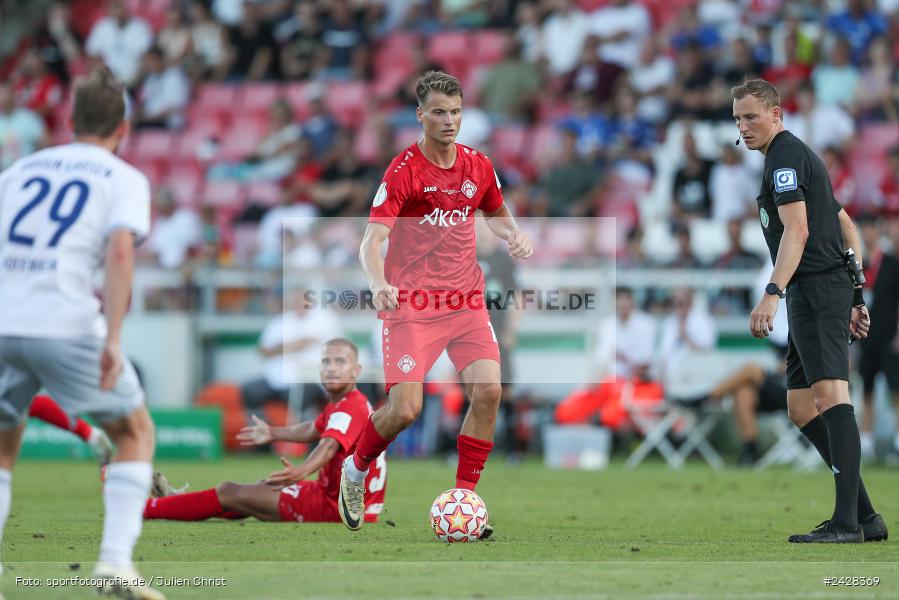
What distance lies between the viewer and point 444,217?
8141 mm

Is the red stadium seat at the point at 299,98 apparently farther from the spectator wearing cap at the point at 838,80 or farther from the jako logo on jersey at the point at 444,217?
the jako logo on jersey at the point at 444,217

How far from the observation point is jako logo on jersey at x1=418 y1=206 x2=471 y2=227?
810cm

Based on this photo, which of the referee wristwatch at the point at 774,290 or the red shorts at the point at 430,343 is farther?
the red shorts at the point at 430,343

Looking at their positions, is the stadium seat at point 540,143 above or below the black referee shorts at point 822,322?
above

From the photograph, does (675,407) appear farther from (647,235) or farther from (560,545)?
(560,545)

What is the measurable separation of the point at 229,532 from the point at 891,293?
9789 mm

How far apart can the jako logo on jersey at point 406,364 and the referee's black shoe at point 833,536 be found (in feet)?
7.88

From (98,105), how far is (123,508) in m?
1.63

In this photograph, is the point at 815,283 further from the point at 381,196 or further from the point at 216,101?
the point at 216,101

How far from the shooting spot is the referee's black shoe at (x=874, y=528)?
7.73 m

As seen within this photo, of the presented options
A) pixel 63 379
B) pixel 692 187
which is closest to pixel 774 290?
pixel 63 379

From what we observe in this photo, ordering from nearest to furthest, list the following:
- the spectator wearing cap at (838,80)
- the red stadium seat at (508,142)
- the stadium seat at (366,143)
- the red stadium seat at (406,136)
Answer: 1. the spectator wearing cap at (838,80)
2. the red stadium seat at (406,136)
3. the red stadium seat at (508,142)
4. the stadium seat at (366,143)

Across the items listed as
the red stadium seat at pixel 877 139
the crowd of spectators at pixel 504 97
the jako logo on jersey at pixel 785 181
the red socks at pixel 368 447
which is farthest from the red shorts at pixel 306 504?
the red stadium seat at pixel 877 139

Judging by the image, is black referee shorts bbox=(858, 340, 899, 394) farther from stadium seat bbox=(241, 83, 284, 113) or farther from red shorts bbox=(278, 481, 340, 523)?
stadium seat bbox=(241, 83, 284, 113)
